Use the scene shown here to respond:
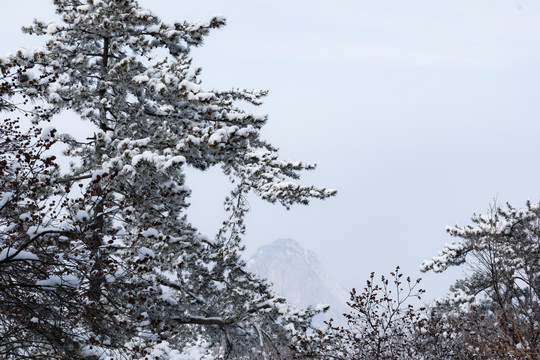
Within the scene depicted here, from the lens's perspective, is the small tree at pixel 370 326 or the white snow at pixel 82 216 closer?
the white snow at pixel 82 216

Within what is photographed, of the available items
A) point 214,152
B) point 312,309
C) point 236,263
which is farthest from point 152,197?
point 312,309

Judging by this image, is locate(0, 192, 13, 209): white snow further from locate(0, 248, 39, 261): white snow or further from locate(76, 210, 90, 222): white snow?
locate(76, 210, 90, 222): white snow

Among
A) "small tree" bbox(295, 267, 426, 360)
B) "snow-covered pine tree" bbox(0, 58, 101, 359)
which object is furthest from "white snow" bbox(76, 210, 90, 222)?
"small tree" bbox(295, 267, 426, 360)

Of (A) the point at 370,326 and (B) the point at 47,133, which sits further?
(A) the point at 370,326

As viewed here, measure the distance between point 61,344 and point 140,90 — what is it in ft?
15.0

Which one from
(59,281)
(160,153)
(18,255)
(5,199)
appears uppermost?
(160,153)

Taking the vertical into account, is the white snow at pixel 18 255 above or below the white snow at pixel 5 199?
below

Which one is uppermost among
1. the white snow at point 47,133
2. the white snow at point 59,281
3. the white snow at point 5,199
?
the white snow at point 47,133

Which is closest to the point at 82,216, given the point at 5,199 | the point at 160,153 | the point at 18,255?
the point at 18,255

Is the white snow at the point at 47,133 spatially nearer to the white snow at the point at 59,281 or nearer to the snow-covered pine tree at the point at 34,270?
the snow-covered pine tree at the point at 34,270

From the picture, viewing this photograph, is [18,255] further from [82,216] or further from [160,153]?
[160,153]

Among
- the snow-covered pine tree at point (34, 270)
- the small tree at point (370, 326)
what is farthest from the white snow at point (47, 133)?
the small tree at point (370, 326)

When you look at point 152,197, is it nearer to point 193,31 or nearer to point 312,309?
point 193,31

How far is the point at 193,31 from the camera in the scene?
8273 millimetres
